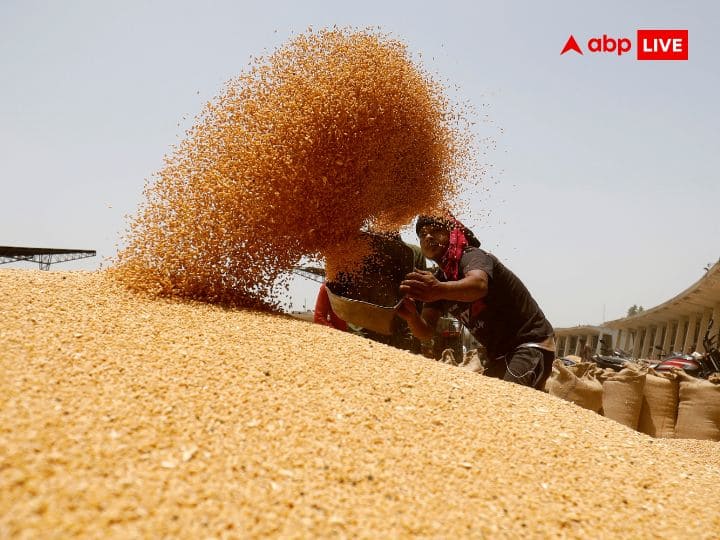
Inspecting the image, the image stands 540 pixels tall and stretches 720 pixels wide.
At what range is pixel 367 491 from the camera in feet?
3.89

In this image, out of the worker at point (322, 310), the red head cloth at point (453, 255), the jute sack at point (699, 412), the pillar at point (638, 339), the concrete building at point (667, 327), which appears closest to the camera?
the red head cloth at point (453, 255)

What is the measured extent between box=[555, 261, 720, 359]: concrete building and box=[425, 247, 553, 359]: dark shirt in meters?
8.61

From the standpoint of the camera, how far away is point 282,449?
127 cm

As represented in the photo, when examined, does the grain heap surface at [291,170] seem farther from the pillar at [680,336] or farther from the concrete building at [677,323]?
the pillar at [680,336]

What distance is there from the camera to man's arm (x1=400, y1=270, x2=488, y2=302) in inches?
100.0

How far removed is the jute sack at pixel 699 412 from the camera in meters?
4.09

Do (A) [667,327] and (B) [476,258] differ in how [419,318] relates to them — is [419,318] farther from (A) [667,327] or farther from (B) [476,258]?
(A) [667,327]

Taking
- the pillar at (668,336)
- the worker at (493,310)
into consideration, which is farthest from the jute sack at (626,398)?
the pillar at (668,336)

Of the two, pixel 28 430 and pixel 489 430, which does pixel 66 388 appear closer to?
pixel 28 430

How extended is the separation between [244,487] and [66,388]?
0.61 meters

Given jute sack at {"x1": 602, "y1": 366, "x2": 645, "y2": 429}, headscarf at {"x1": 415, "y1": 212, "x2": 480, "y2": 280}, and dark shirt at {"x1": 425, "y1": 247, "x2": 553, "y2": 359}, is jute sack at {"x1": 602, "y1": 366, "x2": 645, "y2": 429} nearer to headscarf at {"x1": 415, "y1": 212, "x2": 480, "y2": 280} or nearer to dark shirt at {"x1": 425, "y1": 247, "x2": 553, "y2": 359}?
dark shirt at {"x1": 425, "y1": 247, "x2": 553, "y2": 359}

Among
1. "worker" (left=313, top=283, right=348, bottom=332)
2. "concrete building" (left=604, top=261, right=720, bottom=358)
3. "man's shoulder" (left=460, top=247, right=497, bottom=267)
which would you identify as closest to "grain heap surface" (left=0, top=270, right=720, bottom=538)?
"man's shoulder" (left=460, top=247, right=497, bottom=267)

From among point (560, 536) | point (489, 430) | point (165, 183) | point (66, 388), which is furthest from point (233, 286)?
A: point (560, 536)

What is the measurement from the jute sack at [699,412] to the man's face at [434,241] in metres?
2.73
